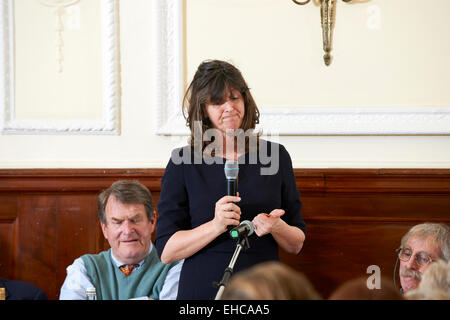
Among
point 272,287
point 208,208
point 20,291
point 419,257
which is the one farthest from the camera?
point 20,291

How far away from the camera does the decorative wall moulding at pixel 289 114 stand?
8.96 feet

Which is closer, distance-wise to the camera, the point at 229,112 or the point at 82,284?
the point at 229,112

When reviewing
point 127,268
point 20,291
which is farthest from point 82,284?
point 20,291

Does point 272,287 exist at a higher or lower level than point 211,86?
lower

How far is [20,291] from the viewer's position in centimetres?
242

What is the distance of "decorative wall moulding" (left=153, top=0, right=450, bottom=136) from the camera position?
273 centimetres

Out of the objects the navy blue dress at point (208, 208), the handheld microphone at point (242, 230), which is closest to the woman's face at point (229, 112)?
the navy blue dress at point (208, 208)

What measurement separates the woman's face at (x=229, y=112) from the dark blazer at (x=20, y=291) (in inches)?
50.9

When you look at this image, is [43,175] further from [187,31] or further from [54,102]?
[187,31]

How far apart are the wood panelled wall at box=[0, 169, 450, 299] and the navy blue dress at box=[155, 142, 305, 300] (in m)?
0.94

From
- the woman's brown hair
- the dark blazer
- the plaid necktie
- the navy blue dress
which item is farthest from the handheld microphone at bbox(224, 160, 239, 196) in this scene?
the dark blazer

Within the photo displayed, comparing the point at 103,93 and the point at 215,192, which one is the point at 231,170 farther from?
the point at 103,93

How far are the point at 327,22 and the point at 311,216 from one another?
1.04m

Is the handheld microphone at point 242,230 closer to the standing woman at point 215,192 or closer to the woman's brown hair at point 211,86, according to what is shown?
the standing woman at point 215,192
